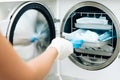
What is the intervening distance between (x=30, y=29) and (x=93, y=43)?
0.48m

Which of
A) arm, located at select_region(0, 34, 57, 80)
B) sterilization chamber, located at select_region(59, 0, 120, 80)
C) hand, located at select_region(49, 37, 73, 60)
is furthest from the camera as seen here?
sterilization chamber, located at select_region(59, 0, 120, 80)

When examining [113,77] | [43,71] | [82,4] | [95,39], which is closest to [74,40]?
→ [95,39]

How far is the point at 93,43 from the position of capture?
1.78 m

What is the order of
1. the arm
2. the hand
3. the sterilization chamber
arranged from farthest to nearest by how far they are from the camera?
1. the sterilization chamber
2. the hand
3. the arm

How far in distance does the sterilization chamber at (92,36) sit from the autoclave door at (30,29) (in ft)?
0.58

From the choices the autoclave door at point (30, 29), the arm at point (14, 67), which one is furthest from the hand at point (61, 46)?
the arm at point (14, 67)

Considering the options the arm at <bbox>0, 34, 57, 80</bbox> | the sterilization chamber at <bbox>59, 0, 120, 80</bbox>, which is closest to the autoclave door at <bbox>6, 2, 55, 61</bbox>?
the sterilization chamber at <bbox>59, 0, 120, 80</bbox>

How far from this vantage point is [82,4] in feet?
5.88

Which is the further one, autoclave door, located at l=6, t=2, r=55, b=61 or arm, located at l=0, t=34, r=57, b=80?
autoclave door, located at l=6, t=2, r=55, b=61

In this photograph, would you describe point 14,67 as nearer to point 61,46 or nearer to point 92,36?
point 61,46

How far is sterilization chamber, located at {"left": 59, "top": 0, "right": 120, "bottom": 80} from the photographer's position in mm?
1716

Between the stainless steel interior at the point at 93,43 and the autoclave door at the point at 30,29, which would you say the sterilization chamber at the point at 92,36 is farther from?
the autoclave door at the point at 30,29

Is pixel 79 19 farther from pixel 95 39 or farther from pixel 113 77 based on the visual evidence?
pixel 113 77

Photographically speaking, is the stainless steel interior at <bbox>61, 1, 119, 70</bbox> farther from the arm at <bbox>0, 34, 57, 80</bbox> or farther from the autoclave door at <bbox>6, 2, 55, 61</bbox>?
the arm at <bbox>0, 34, 57, 80</bbox>
